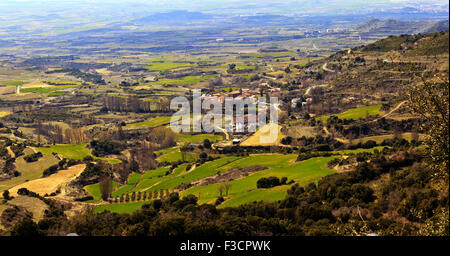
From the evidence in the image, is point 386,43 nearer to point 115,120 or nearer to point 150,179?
point 115,120

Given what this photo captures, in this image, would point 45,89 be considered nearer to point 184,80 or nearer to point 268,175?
point 184,80

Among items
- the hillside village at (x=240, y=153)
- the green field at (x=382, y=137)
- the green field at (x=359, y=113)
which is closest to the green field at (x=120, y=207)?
the hillside village at (x=240, y=153)

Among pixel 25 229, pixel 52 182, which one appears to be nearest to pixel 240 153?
pixel 52 182

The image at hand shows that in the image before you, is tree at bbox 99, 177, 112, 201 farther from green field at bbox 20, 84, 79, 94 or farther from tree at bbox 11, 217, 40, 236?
green field at bbox 20, 84, 79, 94

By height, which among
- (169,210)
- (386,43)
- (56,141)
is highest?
(386,43)

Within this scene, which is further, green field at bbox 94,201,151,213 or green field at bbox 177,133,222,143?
green field at bbox 177,133,222,143

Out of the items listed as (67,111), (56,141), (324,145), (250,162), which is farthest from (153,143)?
(67,111)

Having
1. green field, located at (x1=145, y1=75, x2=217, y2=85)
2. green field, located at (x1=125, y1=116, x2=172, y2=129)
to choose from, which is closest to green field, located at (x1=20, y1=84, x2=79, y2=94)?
green field, located at (x1=145, y1=75, x2=217, y2=85)
